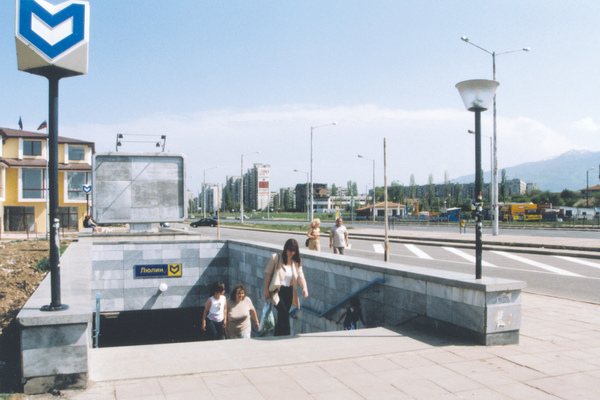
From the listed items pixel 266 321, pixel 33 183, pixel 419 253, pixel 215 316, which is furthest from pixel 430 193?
pixel 266 321

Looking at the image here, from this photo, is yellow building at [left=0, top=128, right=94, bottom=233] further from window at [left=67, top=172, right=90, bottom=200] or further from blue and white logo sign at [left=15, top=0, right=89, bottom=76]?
blue and white logo sign at [left=15, top=0, right=89, bottom=76]

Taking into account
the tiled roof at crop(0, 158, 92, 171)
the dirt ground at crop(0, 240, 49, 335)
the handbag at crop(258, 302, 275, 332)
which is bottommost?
the dirt ground at crop(0, 240, 49, 335)

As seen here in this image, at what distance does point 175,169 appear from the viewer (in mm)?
19562

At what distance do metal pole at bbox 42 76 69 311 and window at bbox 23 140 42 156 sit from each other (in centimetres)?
4081

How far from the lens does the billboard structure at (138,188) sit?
18.9 metres

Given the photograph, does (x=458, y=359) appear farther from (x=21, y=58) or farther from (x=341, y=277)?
(x=21, y=58)

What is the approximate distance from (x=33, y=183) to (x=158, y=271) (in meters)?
30.8

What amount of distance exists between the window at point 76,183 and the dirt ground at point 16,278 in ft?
77.8

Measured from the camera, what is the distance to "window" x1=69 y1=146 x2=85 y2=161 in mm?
43156

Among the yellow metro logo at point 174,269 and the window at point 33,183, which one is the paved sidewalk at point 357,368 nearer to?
the yellow metro logo at point 174,269

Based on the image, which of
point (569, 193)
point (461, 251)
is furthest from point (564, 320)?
point (569, 193)

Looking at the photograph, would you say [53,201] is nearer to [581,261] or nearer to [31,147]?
[581,261]

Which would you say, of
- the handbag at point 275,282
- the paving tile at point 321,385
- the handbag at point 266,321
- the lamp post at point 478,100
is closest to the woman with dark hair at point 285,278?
the handbag at point 275,282

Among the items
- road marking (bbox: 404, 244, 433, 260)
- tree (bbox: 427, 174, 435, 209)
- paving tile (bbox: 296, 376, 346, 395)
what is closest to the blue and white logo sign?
paving tile (bbox: 296, 376, 346, 395)
